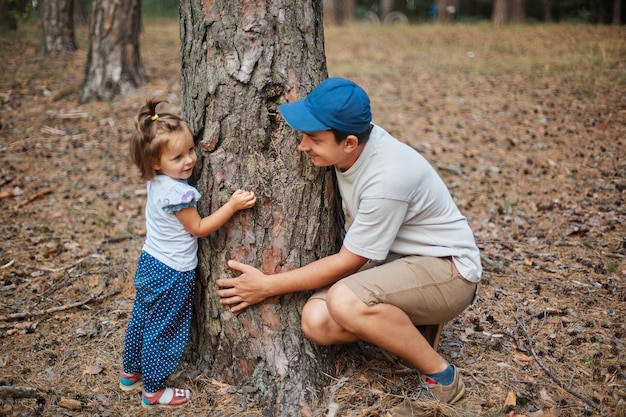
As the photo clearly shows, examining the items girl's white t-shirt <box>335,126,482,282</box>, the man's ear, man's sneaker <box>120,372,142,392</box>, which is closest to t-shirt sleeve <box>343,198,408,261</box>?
girl's white t-shirt <box>335,126,482,282</box>

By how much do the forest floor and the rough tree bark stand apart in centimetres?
27

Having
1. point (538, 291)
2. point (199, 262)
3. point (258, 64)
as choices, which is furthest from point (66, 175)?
point (538, 291)

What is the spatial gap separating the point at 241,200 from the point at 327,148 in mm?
514

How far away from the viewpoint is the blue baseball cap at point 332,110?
251 centimetres

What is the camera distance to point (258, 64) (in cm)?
269

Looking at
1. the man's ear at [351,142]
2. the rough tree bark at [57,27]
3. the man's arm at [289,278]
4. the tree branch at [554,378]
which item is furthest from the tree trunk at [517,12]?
the man's arm at [289,278]

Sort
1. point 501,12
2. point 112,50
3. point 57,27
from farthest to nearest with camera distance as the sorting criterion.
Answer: point 501,12, point 57,27, point 112,50

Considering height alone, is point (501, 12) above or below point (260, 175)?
above

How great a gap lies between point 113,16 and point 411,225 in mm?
6008

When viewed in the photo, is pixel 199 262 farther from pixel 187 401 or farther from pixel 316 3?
pixel 316 3

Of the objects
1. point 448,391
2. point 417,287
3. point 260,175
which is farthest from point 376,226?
point 448,391

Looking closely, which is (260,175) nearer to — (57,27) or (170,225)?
(170,225)

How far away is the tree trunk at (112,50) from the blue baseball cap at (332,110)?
5.64m

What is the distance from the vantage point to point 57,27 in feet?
31.6
